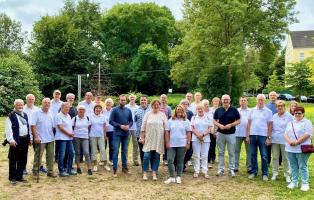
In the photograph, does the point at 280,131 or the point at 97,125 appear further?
the point at 97,125

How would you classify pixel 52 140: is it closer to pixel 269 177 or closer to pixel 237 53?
pixel 269 177

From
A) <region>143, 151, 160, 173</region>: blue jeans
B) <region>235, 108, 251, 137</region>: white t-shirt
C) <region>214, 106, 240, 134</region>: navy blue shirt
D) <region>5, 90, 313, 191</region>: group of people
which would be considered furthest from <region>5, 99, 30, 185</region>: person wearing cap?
<region>235, 108, 251, 137</region>: white t-shirt

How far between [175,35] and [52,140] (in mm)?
43921

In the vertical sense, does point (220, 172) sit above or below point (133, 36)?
below

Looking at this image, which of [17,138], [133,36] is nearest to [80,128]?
[17,138]

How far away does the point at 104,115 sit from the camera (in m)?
9.57

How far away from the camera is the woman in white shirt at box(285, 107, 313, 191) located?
7430 millimetres

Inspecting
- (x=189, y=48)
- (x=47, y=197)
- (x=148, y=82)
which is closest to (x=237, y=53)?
(x=189, y=48)

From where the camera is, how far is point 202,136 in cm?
857

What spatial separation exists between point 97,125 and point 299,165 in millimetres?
4268

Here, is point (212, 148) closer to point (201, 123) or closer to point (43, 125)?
point (201, 123)

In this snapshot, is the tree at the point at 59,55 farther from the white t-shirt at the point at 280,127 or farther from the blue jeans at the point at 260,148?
the white t-shirt at the point at 280,127

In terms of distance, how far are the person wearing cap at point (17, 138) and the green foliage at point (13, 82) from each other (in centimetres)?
1978

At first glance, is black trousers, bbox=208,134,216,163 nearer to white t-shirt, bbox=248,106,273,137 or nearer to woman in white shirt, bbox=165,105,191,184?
white t-shirt, bbox=248,106,273,137
